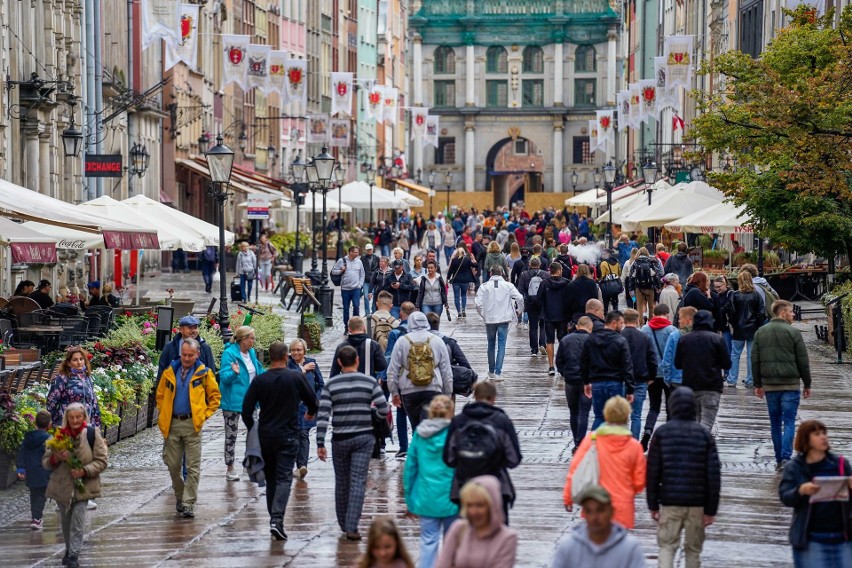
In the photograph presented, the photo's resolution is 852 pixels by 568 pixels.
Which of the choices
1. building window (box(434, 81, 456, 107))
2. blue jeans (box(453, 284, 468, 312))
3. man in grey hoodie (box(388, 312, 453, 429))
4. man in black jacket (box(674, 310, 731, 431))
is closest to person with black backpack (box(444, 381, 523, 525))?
man in grey hoodie (box(388, 312, 453, 429))

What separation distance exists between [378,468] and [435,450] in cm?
560

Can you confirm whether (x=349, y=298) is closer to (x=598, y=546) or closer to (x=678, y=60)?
(x=678, y=60)

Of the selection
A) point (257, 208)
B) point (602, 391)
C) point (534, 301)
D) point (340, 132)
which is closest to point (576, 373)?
point (602, 391)

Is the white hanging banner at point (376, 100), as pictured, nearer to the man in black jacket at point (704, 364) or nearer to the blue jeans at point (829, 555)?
the man in black jacket at point (704, 364)

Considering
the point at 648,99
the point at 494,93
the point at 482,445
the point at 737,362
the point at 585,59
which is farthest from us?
the point at 494,93

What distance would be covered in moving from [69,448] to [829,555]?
5.72 m

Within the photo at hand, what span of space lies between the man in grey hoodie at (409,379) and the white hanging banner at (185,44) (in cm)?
2479

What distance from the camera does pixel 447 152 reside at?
447ft

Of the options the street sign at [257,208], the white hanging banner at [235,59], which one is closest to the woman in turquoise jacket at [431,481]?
the street sign at [257,208]

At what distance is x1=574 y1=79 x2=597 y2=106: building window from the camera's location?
135m

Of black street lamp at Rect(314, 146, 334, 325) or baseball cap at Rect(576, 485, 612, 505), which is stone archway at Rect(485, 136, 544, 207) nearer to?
black street lamp at Rect(314, 146, 334, 325)

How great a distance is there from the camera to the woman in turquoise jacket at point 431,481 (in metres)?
11.6

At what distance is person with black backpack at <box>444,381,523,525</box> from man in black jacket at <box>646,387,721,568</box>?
90 centimetres

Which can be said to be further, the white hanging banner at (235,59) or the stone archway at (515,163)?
the stone archway at (515,163)
